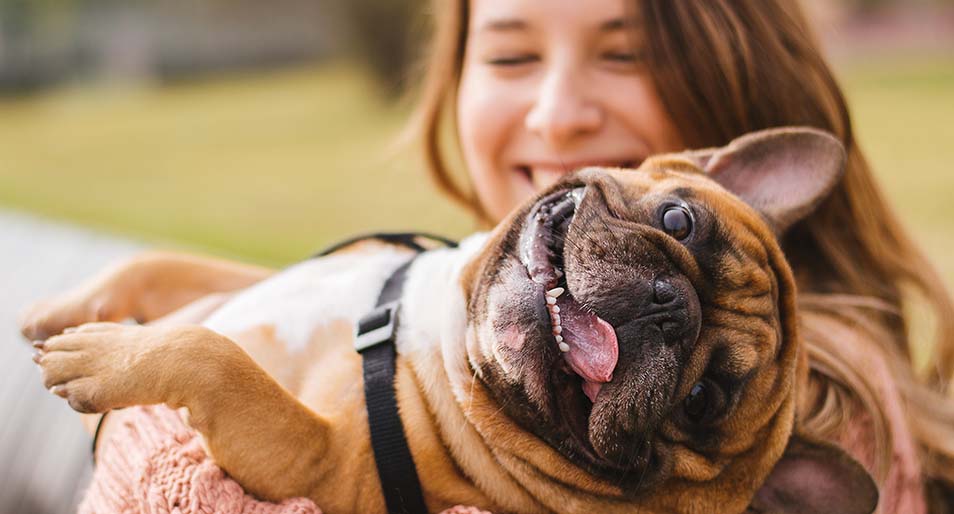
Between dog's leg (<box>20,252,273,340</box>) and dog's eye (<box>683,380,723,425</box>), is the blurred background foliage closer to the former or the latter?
dog's leg (<box>20,252,273,340</box>)

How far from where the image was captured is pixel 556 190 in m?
2.21

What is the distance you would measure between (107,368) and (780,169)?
1.73 m

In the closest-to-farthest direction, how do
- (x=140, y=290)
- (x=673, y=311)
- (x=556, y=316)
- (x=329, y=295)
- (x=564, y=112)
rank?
(x=673, y=311)
(x=556, y=316)
(x=329, y=295)
(x=140, y=290)
(x=564, y=112)

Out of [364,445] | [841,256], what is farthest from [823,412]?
[364,445]

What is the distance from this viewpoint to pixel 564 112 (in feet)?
9.02

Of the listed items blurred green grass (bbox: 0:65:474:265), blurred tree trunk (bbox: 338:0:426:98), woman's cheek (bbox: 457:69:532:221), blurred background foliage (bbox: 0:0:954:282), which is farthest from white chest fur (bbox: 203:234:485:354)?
blurred tree trunk (bbox: 338:0:426:98)

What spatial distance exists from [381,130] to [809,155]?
1501cm

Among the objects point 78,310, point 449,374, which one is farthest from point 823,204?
point 78,310

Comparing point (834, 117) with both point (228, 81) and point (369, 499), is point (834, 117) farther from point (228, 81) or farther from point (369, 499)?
point (228, 81)

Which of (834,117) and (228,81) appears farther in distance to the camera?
(228,81)

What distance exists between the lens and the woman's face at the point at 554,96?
9.09 ft

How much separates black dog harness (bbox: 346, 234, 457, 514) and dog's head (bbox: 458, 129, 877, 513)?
0.20m

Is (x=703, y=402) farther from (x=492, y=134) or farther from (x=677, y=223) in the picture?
(x=492, y=134)

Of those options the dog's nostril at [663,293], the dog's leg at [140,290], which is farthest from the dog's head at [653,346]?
the dog's leg at [140,290]
